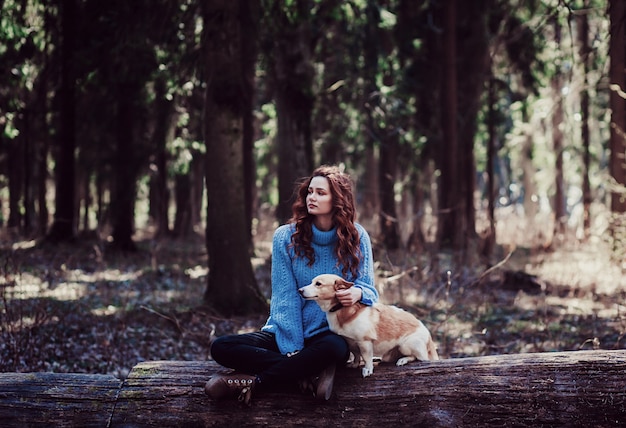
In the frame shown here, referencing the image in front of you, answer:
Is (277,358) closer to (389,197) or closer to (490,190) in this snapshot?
(389,197)

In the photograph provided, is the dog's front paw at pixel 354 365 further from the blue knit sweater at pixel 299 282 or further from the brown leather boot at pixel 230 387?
the brown leather boot at pixel 230 387

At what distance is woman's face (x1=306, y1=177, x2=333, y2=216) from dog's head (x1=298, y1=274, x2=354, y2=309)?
60 cm

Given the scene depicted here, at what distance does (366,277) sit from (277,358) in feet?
3.04

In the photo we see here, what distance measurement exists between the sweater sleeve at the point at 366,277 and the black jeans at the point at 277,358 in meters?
0.37

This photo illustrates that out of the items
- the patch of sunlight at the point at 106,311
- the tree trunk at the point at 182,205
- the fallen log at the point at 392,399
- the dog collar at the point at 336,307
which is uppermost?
the tree trunk at the point at 182,205

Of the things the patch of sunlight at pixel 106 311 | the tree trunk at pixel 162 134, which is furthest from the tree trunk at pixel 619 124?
the patch of sunlight at pixel 106 311

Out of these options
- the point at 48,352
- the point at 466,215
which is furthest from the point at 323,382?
the point at 466,215

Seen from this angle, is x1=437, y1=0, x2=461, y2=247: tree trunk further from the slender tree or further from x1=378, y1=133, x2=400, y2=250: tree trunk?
the slender tree

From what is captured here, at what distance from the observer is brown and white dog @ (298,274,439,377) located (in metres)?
4.66

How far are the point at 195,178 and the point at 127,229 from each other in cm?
1055

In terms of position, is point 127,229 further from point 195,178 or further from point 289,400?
point 289,400

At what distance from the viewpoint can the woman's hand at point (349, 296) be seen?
4648mm

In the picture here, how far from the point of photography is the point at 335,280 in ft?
15.3

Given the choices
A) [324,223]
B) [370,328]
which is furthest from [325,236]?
[370,328]
